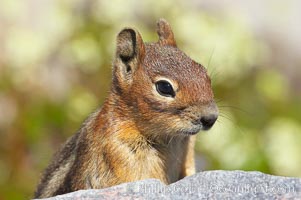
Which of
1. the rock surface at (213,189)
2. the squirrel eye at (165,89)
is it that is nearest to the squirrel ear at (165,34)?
the squirrel eye at (165,89)

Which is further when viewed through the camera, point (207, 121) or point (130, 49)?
point (130, 49)

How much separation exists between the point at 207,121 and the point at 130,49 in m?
0.70

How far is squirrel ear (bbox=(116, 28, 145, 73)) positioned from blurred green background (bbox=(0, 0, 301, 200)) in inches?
90.2

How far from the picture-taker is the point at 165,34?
16.9 feet

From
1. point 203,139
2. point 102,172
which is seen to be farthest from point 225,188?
point 203,139

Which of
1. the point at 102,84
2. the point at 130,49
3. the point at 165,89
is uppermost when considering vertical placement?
the point at 102,84

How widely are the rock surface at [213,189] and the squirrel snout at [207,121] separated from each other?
36cm

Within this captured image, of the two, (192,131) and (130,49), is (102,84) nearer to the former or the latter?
(130,49)

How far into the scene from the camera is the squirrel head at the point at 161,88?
4527mm

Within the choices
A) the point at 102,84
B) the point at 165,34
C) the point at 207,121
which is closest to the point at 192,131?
the point at 207,121

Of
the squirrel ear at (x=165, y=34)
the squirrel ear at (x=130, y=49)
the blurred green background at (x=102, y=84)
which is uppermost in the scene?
the blurred green background at (x=102, y=84)

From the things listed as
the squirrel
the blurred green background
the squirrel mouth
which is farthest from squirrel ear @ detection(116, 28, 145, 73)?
the blurred green background

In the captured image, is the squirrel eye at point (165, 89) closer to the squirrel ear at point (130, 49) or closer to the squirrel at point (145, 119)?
the squirrel at point (145, 119)

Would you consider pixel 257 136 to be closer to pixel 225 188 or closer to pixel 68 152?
pixel 68 152
